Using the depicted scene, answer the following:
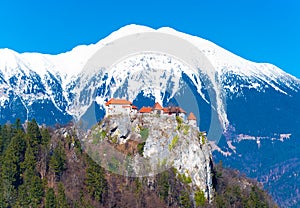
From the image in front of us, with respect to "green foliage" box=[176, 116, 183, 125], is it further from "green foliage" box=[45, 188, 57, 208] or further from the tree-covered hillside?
"green foliage" box=[45, 188, 57, 208]

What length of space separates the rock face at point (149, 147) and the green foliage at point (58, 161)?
4.25 meters

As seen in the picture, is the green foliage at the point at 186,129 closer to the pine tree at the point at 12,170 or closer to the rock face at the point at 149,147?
the rock face at the point at 149,147

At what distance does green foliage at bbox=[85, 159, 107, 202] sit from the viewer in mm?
77562

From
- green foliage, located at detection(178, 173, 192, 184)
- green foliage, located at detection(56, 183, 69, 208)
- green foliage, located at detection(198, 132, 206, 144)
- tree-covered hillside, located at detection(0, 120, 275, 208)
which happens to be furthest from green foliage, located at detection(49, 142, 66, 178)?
green foliage, located at detection(198, 132, 206, 144)

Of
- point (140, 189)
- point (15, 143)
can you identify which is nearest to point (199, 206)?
point (140, 189)

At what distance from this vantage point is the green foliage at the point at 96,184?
77.6 metres

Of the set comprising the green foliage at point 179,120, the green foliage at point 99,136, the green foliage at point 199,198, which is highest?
the green foliage at point 179,120

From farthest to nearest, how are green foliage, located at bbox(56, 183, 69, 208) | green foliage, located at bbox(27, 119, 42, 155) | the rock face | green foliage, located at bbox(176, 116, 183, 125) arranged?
green foliage, located at bbox(176, 116, 183, 125)
the rock face
green foliage, located at bbox(27, 119, 42, 155)
green foliage, located at bbox(56, 183, 69, 208)

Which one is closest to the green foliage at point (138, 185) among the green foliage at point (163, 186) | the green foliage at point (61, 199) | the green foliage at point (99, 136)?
the green foliage at point (163, 186)

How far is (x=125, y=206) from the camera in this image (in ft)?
253

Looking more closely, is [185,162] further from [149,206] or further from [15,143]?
[15,143]

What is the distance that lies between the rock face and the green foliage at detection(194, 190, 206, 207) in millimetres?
502

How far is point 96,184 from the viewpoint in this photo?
77625mm

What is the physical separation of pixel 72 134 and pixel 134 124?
9.70 m
